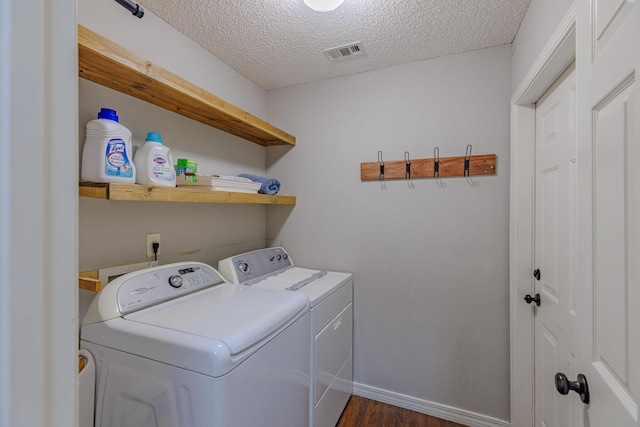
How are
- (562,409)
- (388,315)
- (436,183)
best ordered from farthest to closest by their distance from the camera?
1. (388,315)
2. (436,183)
3. (562,409)

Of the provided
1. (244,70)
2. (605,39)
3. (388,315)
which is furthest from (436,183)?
(244,70)

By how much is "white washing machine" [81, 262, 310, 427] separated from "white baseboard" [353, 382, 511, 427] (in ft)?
2.82

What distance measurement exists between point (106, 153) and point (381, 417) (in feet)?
7.04

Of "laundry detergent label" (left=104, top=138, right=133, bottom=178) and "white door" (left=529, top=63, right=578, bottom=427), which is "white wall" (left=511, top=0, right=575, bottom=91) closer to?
"white door" (left=529, top=63, right=578, bottom=427)

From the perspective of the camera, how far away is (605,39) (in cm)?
67

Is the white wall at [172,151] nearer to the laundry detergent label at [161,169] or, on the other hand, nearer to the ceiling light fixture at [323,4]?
the laundry detergent label at [161,169]

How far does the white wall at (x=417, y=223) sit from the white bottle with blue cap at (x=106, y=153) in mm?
1265

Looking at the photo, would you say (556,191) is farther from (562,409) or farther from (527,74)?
(562,409)

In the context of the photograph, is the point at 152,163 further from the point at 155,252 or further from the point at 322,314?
the point at 322,314

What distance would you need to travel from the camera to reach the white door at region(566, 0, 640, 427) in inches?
21.7

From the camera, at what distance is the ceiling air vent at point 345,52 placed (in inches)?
68.5

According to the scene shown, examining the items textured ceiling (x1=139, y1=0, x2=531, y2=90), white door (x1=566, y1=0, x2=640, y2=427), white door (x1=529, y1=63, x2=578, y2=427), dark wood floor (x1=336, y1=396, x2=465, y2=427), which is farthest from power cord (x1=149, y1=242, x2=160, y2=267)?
white door (x1=529, y1=63, x2=578, y2=427)
